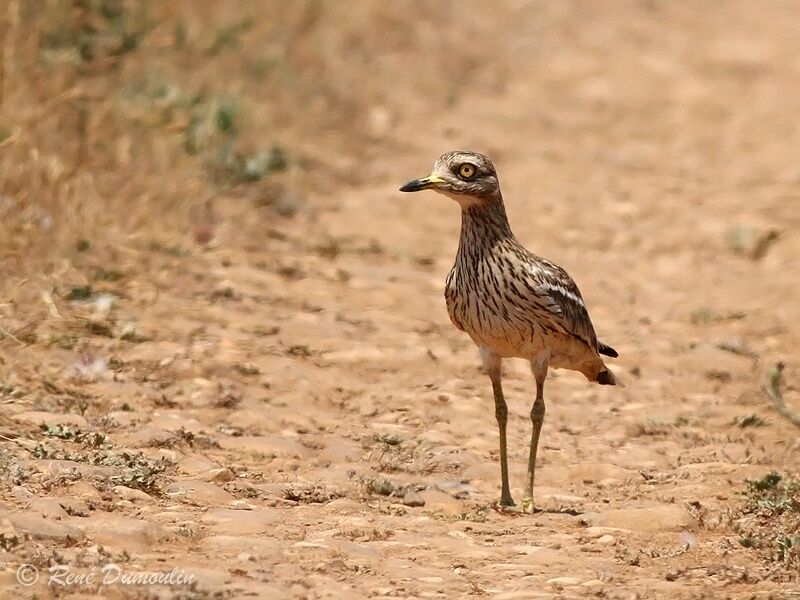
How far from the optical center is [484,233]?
21.6 ft

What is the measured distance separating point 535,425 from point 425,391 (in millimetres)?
1560

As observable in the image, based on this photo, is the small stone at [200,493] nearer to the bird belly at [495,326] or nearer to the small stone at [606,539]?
the bird belly at [495,326]

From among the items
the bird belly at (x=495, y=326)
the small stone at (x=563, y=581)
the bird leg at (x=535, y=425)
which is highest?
the bird belly at (x=495, y=326)

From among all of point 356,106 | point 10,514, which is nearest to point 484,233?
point 10,514

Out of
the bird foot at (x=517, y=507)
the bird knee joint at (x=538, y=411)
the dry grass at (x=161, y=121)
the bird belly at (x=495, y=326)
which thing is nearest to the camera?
the bird foot at (x=517, y=507)

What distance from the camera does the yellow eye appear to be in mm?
6531

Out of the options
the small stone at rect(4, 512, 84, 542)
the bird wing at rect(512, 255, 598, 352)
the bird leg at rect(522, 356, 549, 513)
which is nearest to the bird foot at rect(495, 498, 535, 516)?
the bird leg at rect(522, 356, 549, 513)

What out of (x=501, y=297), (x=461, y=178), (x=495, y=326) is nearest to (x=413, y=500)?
(x=495, y=326)

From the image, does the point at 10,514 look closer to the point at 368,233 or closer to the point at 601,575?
the point at 601,575

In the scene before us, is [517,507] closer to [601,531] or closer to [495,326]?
[601,531]

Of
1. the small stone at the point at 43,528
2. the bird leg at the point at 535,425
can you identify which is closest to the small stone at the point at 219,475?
the small stone at the point at 43,528

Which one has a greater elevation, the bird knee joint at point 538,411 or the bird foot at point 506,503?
the bird knee joint at point 538,411

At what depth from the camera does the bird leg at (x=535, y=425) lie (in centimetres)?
618

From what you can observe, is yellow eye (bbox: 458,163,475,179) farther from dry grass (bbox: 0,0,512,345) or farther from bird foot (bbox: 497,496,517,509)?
dry grass (bbox: 0,0,512,345)
